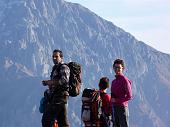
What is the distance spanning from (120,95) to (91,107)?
96 centimetres

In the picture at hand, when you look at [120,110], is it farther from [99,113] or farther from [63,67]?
[63,67]

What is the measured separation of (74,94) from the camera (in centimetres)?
1345

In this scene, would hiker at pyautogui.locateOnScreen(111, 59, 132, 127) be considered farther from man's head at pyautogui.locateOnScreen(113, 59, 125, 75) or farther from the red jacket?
the red jacket

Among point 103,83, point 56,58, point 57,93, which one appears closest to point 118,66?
point 103,83

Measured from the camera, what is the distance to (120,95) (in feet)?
46.8

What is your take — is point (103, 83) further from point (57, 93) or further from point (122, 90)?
point (57, 93)

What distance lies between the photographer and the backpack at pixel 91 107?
14711 millimetres

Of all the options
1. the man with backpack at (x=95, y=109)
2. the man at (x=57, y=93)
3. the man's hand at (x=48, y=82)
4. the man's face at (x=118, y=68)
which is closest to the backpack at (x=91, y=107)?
the man with backpack at (x=95, y=109)

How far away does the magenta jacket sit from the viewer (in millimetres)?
14158

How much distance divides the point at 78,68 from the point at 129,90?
1517mm

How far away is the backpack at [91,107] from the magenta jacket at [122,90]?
603 mm

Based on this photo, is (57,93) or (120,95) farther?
(120,95)

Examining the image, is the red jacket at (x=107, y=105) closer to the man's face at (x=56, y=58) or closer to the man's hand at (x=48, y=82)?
the man's face at (x=56, y=58)

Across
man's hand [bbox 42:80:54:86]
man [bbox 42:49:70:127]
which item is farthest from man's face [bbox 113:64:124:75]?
man's hand [bbox 42:80:54:86]
